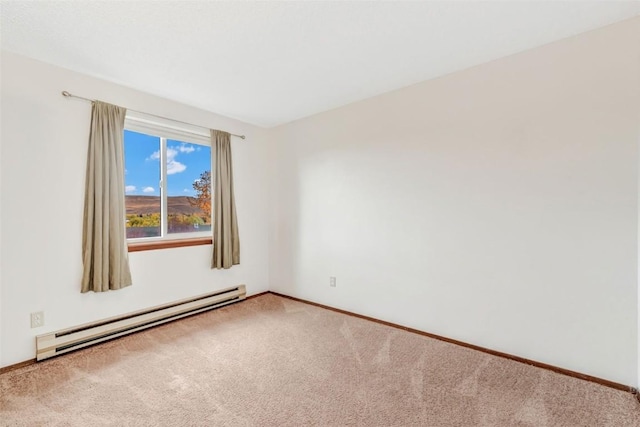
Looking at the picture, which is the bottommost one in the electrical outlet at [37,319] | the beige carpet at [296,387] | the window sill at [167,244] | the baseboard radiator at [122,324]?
the beige carpet at [296,387]

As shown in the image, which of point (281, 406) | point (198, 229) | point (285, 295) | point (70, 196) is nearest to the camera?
point (281, 406)

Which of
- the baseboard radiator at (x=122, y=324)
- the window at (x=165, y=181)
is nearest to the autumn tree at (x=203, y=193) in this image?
the window at (x=165, y=181)

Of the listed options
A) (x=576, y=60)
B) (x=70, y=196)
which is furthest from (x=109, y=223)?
(x=576, y=60)

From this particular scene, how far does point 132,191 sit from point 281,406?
8.18 ft

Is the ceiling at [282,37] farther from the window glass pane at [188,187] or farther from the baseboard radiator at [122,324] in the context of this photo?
the baseboard radiator at [122,324]

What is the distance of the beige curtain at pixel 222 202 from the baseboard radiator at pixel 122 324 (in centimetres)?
43

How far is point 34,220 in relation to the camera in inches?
86.5

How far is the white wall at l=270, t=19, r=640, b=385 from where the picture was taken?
1859 millimetres

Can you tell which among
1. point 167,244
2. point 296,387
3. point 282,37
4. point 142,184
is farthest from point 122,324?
point 282,37

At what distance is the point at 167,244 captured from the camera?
9.84 feet

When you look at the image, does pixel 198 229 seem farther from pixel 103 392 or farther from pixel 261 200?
pixel 103 392

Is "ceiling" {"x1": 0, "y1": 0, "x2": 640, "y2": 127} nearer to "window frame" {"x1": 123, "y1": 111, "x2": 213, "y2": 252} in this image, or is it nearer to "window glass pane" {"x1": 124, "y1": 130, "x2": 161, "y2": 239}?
"window frame" {"x1": 123, "y1": 111, "x2": 213, "y2": 252}

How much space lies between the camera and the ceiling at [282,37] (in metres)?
1.71

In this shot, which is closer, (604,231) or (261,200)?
(604,231)
